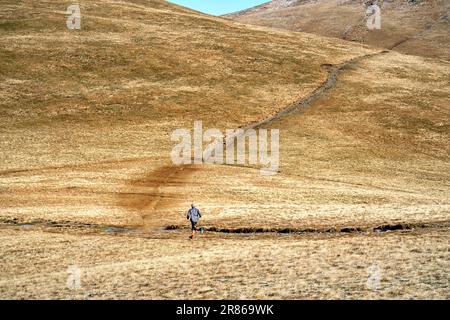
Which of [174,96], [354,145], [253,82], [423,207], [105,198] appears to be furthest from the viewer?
[253,82]

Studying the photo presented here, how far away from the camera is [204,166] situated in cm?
5019

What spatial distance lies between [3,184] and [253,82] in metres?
51.5

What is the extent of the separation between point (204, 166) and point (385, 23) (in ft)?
434

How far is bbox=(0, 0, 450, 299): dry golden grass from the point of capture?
70.9ft

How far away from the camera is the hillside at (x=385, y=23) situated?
13825 centimetres

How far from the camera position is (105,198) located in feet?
124

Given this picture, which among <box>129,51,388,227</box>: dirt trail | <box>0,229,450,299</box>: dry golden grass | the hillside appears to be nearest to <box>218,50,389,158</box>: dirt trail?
<box>129,51,388,227</box>: dirt trail

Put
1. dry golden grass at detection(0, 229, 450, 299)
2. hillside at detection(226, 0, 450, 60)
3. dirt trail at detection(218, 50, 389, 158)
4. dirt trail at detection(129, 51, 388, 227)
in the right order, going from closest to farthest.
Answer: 1. dry golden grass at detection(0, 229, 450, 299)
2. dirt trail at detection(129, 51, 388, 227)
3. dirt trail at detection(218, 50, 389, 158)
4. hillside at detection(226, 0, 450, 60)

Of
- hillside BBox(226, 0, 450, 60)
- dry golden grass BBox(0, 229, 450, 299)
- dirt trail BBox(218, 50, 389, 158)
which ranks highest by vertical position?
hillside BBox(226, 0, 450, 60)

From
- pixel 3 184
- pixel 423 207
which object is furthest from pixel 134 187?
pixel 423 207

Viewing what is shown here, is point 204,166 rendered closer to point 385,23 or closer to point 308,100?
point 308,100

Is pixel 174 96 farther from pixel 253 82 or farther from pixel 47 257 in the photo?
pixel 47 257

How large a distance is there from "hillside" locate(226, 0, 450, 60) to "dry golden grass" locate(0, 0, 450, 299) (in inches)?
1153

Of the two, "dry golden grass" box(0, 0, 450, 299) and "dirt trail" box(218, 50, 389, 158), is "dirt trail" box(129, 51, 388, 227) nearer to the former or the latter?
"dirt trail" box(218, 50, 389, 158)
